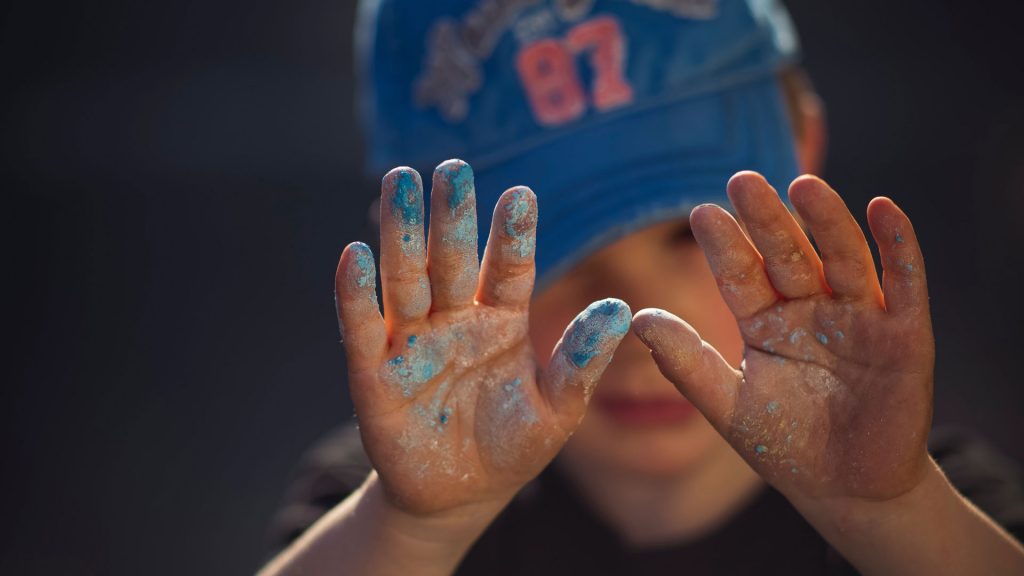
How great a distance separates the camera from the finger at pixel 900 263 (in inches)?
25.7

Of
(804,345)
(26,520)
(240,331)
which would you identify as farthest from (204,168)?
(804,345)

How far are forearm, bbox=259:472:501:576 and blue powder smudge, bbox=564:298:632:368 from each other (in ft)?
0.54

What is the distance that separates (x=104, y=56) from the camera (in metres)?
2.16

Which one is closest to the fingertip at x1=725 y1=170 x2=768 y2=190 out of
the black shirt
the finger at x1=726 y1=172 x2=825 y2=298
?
the finger at x1=726 y1=172 x2=825 y2=298

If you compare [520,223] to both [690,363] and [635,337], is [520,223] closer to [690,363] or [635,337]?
[690,363]

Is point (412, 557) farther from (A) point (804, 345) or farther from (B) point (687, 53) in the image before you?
(B) point (687, 53)

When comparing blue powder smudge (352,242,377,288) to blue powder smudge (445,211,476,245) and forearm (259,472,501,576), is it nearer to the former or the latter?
blue powder smudge (445,211,476,245)

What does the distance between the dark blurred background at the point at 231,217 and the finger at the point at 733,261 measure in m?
1.65

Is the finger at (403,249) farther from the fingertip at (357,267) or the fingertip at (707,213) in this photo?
the fingertip at (707,213)

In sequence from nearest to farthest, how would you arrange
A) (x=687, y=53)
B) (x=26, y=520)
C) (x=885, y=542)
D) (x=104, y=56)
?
(x=885, y=542)
(x=687, y=53)
(x=26, y=520)
(x=104, y=56)

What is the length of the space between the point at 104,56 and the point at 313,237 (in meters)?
0.65

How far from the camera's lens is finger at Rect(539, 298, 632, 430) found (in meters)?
0.66

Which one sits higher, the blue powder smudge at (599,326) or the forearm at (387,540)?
the blue powder smudge at (599,326)

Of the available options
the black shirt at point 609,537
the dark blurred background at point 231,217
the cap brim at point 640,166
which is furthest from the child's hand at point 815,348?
the dark blurred background at point 231,217
